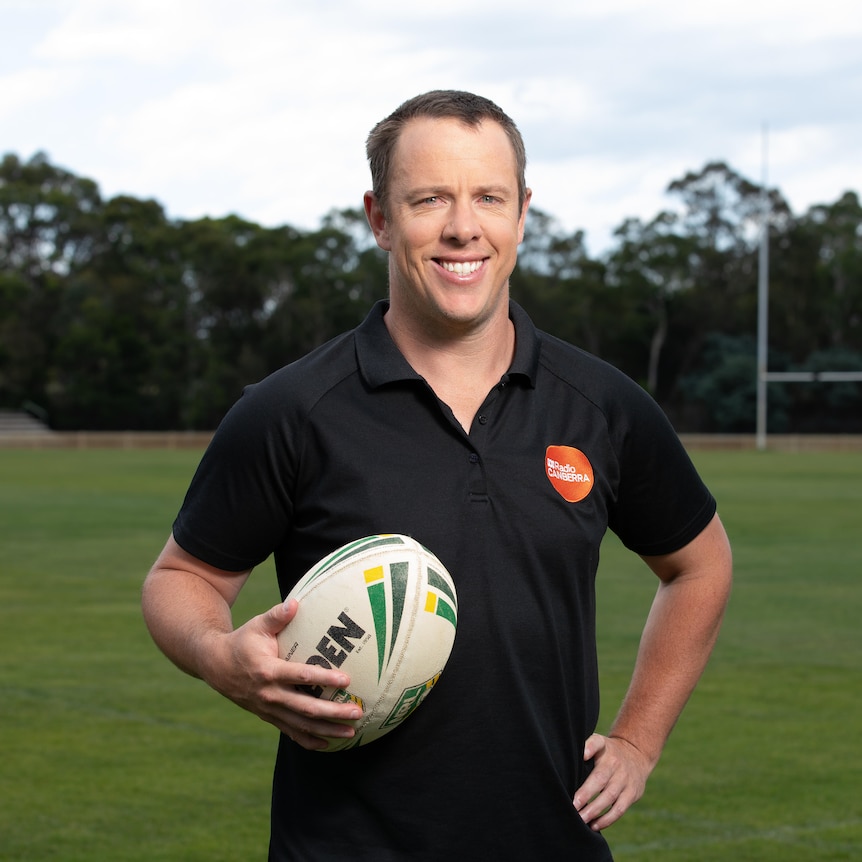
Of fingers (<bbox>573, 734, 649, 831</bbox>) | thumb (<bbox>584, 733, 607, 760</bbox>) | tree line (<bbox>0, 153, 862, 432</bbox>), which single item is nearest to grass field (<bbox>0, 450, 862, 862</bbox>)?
fingers (<bbox>573, 734, 649, 831</bbox>)

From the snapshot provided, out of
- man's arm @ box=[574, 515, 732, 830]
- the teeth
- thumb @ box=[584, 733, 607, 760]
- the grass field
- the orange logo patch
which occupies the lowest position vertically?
the grass field

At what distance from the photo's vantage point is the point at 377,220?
10.5 ft

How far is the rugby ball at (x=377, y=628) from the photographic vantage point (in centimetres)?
280

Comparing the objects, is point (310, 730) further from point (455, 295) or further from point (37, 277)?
point (37, 277)

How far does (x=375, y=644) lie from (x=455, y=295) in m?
0.70

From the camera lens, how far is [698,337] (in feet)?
240

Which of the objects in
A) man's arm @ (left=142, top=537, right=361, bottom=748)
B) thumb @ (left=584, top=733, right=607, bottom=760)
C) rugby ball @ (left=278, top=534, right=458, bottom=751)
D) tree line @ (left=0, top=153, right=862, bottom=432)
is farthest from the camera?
tree line @ (left=0, top=153, right=862, bottom=432)

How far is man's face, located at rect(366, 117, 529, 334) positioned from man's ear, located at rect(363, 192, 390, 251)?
98 mm

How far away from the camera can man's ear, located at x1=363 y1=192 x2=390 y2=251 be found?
3135 millimetres

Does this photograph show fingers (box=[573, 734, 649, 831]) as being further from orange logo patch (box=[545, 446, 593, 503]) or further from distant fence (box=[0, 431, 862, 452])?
distant fence (box=[0, 431, 862, 452])

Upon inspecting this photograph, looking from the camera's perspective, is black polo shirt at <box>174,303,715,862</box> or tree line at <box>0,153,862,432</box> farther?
tree line at <box>0,153,862,432</box>

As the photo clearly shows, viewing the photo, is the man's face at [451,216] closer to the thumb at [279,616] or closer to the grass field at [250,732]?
the thumb at [279,616]

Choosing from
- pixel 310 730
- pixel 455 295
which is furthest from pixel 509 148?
pixel 310 730

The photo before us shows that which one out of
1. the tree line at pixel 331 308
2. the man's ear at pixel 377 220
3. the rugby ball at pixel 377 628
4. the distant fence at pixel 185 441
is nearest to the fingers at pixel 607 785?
the rugby ball at pixel 377 628
